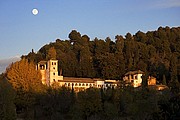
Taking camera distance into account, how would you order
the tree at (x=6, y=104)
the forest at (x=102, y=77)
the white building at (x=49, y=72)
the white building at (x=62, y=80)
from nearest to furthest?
the tree at (x=6, y=104), the forest at (x=102, y=77), the white building at (x=62, y=80), the white building at (x=49, y=72)

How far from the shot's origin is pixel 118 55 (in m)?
45.4

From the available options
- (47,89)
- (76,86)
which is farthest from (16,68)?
(76,86)

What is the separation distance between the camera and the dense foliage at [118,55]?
4356 centimetres

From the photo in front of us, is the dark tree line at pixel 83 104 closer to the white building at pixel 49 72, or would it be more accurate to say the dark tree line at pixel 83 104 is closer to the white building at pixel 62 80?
the white building at pixel 62 80

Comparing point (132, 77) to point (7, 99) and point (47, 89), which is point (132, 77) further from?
point (7, 99)

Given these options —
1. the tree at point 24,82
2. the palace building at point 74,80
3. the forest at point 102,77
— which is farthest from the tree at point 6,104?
the palace building at point 74,80

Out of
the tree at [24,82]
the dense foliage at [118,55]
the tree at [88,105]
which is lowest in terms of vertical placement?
the tree at [88,105]

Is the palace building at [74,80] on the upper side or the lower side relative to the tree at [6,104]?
upper

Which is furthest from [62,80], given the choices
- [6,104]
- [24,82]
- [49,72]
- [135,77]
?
[6,104]

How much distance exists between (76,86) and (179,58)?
1411 centimetres

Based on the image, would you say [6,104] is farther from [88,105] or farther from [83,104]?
[88,105]

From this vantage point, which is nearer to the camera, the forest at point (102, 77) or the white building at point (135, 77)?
the forest at point (102, 77)

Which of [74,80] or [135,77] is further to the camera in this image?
[135,77]

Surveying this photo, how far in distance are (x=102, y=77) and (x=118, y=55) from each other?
3482 millimetres
